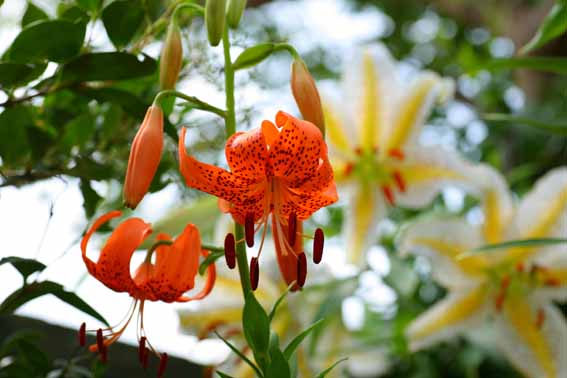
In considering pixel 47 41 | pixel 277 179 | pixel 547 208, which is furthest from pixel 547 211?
pixel 47 41

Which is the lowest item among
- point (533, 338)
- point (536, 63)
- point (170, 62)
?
point (533, 338)

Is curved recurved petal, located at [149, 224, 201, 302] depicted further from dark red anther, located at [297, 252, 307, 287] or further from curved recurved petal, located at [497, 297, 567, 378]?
curved recurved petal, located at [497, 297, 567, 378]

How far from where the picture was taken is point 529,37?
129cm

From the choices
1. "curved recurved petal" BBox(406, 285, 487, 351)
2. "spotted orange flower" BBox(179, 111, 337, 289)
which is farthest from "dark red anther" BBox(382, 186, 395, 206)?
"spotted orange flower" BBox(179, 111, 337, 289)

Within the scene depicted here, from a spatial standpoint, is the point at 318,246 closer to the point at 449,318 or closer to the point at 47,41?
the point at 47,41

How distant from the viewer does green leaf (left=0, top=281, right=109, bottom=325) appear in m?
0.40

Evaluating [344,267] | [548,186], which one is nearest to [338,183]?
[344,267]

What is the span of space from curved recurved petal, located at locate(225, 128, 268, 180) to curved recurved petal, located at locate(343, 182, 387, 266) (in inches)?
17.1

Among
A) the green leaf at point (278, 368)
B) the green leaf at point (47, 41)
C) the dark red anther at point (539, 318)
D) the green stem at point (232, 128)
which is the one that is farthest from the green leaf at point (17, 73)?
the dark red anther at point (539, 318)

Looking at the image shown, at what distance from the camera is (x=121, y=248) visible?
399 millimetres

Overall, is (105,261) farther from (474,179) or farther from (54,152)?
(474,179)

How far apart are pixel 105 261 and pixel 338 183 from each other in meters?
0.49

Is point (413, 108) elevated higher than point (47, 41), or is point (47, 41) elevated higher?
point (47, 41)

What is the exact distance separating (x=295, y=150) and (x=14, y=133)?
185 millimetres
